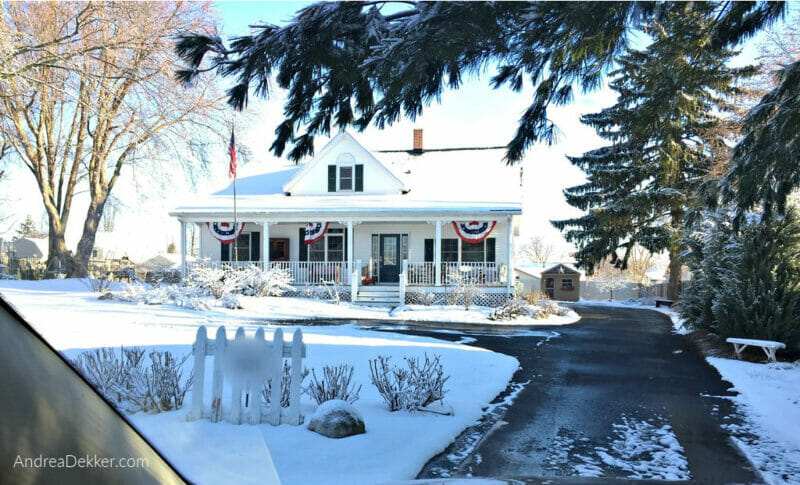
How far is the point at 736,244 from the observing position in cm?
1105

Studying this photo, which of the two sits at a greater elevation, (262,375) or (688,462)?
(262,375)

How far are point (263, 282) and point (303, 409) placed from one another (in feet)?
45.6

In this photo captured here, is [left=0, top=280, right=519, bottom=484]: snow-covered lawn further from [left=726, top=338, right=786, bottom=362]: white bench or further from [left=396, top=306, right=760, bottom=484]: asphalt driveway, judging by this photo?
[left=726, top=338, right=786, bottom=362]: white bench

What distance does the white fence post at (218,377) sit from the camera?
4.44 meters

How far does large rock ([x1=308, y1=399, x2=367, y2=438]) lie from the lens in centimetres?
454

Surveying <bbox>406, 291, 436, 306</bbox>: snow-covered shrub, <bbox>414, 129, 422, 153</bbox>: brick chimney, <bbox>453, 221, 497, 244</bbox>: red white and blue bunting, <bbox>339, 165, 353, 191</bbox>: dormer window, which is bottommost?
<bbox>406, 291, 436, 306</bbox>: snow-covered shrub

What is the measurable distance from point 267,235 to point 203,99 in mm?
6115

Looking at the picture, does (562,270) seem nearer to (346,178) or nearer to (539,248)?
(346,178)

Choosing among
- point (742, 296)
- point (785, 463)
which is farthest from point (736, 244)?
point (785, 463)

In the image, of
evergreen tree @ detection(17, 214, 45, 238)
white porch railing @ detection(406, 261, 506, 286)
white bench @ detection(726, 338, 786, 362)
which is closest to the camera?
white bench @ detection(726, 338, 786, 362)

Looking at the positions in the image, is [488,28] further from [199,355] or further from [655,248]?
[655,248]

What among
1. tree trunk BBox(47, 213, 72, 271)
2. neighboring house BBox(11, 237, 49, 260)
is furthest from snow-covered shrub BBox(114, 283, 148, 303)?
neighboring house BBox(11, 237, 49, 260)

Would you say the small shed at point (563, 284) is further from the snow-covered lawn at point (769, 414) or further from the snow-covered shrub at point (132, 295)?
Answer: the snow-covered lawn at point (769, 414)

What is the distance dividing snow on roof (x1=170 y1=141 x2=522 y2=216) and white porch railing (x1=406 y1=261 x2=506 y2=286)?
2211mm
